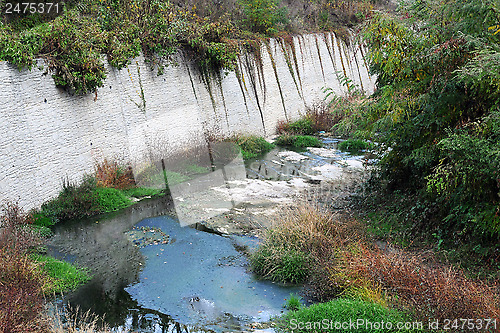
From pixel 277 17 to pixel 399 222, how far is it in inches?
500

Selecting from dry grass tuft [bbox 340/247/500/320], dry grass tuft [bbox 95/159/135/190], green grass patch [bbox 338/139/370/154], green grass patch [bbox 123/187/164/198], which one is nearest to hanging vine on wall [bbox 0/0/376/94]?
dry grass tuft [bbox 95/159/135/190]

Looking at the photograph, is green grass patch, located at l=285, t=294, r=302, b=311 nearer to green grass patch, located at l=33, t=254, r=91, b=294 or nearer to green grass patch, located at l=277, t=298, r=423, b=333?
green grass patch, located at l=277, t=298, r=423, b=333

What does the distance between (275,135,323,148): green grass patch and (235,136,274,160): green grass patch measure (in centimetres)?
114

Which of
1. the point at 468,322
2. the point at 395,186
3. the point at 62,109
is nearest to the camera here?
the point at 468,322

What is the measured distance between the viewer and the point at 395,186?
8.59 meters

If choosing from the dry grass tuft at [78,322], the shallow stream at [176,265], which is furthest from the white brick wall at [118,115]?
the dry grass tuft at [78,322]

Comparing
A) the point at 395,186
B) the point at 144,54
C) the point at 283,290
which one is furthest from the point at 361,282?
the point at 144,54

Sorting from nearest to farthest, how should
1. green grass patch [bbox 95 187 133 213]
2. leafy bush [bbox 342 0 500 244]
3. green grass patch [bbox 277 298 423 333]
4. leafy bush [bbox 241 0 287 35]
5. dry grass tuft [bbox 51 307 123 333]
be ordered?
1. green grass patch [bbox 277 298 423 333]
2. dry grass tuft [bbox 51 307 123 333]
3. leafy bush [bbox 342 0 500 244]
4. green grass patch [bbox 95 187 133 213]
5. leafy bush [bbox 241 0 287 35]

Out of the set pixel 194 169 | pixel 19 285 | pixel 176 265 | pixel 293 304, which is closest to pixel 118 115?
pixel 194 169

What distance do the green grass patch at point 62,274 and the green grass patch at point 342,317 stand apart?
3.14 meters

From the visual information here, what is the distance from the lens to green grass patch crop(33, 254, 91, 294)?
6035mm

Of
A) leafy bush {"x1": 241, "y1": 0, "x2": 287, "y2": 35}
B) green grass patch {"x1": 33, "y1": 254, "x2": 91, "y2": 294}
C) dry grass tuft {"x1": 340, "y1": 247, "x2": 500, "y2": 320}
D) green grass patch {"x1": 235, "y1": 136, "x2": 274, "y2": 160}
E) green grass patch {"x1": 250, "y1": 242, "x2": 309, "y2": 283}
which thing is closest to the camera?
dry grass tuft {"x1": 340, "y1": 247, "x2": 500, "y2": 320}

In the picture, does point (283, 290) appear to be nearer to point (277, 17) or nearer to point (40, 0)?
point (40, 0)

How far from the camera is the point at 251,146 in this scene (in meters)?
14.7
